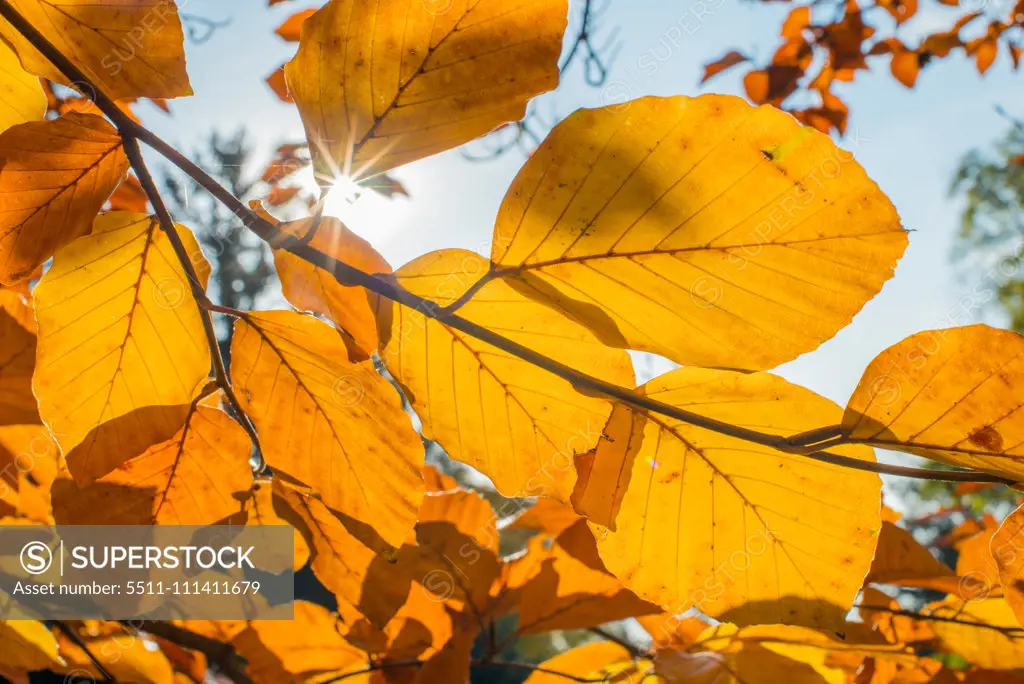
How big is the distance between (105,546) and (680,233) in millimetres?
572

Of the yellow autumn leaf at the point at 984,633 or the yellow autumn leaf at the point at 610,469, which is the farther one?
the yellow autumn leaf at the point at 984,633

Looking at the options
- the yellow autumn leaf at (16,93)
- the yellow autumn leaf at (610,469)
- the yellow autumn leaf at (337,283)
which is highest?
the yellow autumn leaf at (16,93)

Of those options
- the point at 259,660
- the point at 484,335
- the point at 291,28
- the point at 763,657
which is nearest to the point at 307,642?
the point at 259,660

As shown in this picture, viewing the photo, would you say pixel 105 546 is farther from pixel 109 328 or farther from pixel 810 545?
pixel 810 545

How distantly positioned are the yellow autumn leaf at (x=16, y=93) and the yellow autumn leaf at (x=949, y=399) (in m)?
0.59

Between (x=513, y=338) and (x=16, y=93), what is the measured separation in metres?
0.42

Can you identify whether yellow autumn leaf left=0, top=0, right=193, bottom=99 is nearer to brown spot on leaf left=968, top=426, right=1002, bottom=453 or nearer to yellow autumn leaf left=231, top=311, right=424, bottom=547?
yellow autumn leaf left=231, top=311, right=424, bottom=547

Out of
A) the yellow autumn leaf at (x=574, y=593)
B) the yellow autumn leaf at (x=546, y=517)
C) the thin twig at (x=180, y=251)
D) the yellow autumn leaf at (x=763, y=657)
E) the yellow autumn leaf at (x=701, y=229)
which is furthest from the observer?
the yellow autumn leaf at (x=546, y=517)

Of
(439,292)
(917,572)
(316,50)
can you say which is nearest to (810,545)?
(439,292)

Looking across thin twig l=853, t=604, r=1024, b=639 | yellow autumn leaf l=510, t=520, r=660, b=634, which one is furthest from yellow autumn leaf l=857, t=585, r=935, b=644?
yellow autumn leaf l=510, t=520, r=660, b=634

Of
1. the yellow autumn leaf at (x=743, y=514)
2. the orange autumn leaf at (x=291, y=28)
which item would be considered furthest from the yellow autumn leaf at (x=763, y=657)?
the orange autumn leaf at (x=291, y=28)

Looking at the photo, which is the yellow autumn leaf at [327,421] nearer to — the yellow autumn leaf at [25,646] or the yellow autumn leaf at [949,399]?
the yellow autumn leaf at [949,399]

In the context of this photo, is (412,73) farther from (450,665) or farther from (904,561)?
(904,561)

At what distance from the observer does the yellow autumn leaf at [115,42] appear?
0.41 m
